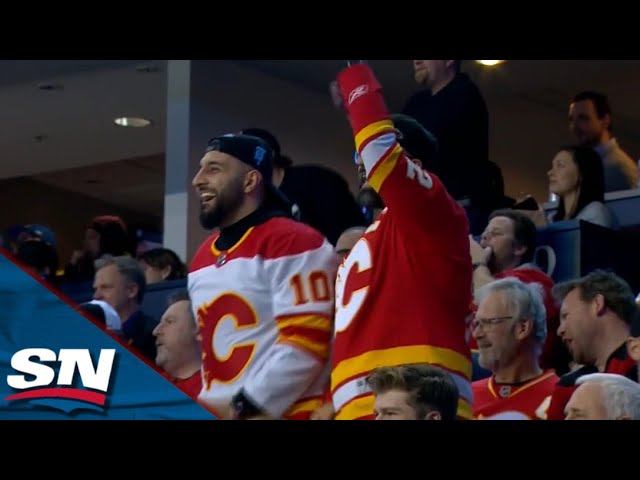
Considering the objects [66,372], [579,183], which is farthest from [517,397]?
[579,183]

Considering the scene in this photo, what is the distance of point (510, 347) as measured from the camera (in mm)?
4391

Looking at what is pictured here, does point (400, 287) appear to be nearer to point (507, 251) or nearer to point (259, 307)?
point (259, 307)

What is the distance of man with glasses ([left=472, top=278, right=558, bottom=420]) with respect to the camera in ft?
14.2

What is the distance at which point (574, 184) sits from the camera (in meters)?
5.52

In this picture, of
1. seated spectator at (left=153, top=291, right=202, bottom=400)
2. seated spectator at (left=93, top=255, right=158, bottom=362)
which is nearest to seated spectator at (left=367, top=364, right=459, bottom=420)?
seated spectator at (left=153, top=291, right=202, bottom=400)

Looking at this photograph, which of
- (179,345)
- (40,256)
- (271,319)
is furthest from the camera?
(40,256)

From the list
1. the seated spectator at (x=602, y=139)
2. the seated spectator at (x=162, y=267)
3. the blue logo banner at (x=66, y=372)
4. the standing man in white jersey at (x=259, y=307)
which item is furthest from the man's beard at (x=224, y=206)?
the seated spectator at (x=602, y=139)

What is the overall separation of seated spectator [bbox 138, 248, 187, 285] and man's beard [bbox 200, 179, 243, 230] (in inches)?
66.5

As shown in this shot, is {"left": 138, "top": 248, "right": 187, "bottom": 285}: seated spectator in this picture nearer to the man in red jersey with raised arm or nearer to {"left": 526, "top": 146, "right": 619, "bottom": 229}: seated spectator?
{"left": 526, "top": 146, "right": 619, "bottom": 229}: seated spectator

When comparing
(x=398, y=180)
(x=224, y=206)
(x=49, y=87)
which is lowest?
(x=398, y=180)

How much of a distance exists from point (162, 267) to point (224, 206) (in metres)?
1.80

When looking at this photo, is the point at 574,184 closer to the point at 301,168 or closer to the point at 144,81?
the point at 301,168
